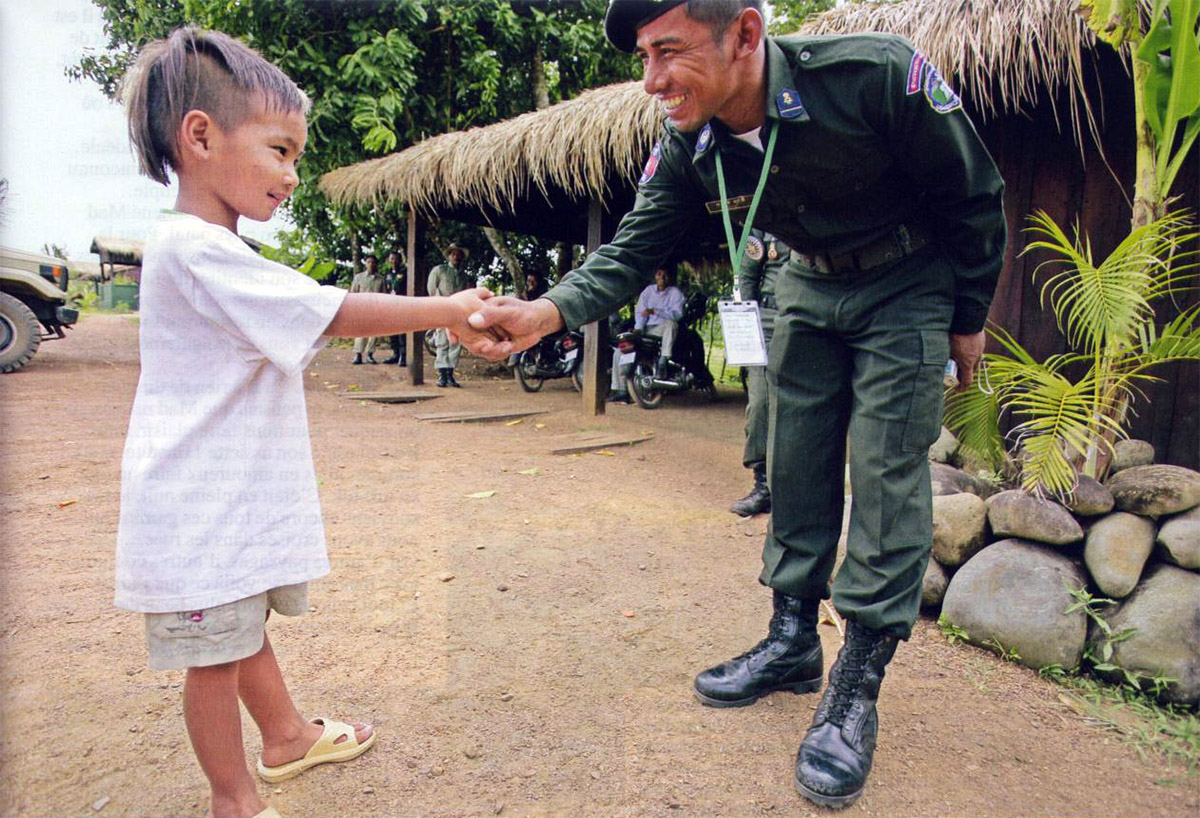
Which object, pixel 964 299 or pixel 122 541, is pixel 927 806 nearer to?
pixel 964 299

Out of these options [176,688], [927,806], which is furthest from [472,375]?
[927,806]

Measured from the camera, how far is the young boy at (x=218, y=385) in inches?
48.4

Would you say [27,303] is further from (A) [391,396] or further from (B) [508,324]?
(B) [508,324]

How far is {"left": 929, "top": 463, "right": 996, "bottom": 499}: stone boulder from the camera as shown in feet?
9.64

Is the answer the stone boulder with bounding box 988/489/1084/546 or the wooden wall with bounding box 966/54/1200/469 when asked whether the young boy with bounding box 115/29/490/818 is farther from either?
the wooden wall with bounding box 966/54/1200/469

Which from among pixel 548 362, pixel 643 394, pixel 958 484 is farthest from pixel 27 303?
pixel 958 484

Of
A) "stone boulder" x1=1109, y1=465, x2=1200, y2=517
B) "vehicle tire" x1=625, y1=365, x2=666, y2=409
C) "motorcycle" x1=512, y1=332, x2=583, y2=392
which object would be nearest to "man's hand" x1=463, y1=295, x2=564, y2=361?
"stone boulder" x1=1109, y1=465, x2=1200, y2=517

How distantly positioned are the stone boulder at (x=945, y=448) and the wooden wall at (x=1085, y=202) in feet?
2.90

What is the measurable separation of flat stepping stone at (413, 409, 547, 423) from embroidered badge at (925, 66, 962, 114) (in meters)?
5.53

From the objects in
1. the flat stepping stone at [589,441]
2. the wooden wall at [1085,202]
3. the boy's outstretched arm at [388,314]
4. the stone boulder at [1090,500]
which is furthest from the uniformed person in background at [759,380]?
the boy's outstretched arm at [388,314]

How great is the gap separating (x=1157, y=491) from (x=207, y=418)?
2.81 meters

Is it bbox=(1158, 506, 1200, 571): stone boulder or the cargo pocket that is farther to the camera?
bbox=(1158, 506, 1200, 571): stone boulder

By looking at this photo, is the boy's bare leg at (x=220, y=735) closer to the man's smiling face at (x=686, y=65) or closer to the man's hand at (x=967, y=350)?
the man's smiling face at (x=686, y=65)

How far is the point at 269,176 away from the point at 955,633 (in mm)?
2426
